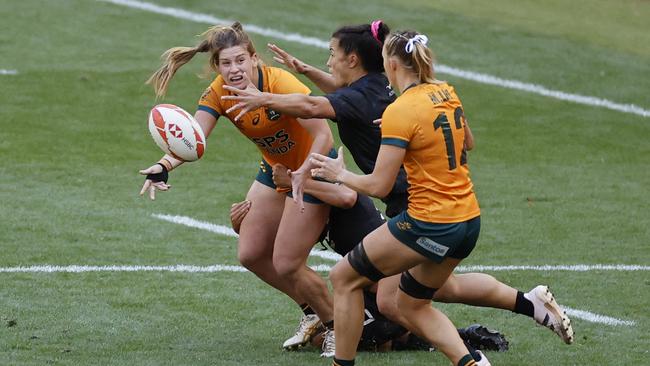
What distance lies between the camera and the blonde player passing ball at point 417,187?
6.78m

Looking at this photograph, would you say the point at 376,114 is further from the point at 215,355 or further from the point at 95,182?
the point at 95,182

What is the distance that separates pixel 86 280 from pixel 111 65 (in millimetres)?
8015

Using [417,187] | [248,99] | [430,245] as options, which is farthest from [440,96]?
[248,99]

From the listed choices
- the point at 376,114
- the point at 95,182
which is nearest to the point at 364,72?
the point at 376,114

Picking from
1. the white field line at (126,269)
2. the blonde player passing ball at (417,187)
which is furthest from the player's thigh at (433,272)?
the white field line at (126,269)

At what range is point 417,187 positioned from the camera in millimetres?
6949

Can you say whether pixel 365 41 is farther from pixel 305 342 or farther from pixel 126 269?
pixel 126 269

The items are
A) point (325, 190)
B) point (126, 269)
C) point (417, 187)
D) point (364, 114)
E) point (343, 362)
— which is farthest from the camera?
point (126, 269)

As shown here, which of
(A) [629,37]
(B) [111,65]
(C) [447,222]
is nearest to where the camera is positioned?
(C) [447,222]

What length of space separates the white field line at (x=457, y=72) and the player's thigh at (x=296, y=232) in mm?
9101

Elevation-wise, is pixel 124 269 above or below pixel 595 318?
below

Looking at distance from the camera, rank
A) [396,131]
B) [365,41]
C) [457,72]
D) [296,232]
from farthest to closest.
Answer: [457,72] < [296,232] < [365,41] < [396,131]

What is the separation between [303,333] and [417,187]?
165cm

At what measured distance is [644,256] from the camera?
10.8m
